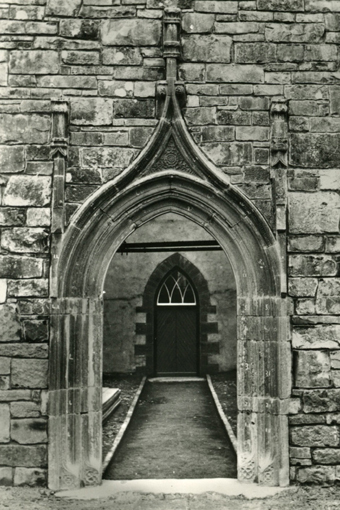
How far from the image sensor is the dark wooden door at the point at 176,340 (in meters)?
11.4

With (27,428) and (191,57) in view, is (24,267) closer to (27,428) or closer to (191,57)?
(27,428)

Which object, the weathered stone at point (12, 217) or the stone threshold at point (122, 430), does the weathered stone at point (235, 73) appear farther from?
the stone threshold at point (122, 430)

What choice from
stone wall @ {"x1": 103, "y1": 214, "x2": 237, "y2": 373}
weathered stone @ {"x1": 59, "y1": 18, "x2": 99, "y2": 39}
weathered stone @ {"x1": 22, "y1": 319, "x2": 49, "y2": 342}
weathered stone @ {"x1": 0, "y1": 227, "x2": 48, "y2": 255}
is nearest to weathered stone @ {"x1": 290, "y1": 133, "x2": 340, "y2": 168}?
weathered stone @ {"x1": 59, "y1": 18, "x2": 99, "y2": 39}

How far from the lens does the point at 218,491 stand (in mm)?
4500

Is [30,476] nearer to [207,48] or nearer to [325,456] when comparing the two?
[325,456]

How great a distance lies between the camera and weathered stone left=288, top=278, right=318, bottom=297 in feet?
15.3

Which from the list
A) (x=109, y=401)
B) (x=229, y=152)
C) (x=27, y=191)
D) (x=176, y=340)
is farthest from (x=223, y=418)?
(x=27, y=191)

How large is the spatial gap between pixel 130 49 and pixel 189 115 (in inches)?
33.5

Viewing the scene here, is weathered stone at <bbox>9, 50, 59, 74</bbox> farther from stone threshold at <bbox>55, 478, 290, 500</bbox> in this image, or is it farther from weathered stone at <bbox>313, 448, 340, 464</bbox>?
weathered stone at <bbox>313, 448, 340, 464</bbox>

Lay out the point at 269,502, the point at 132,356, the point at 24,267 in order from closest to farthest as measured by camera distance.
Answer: the point at 269,502 < the point at 24,267 < the point at 132,356

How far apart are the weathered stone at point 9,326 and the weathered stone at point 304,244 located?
262cm

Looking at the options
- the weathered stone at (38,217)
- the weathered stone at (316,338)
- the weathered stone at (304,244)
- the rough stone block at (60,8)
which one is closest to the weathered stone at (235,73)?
the rough stone block at (60,8)

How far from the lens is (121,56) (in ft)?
15.8

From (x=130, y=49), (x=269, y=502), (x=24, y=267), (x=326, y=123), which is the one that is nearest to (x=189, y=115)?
(x=130, y=49)
